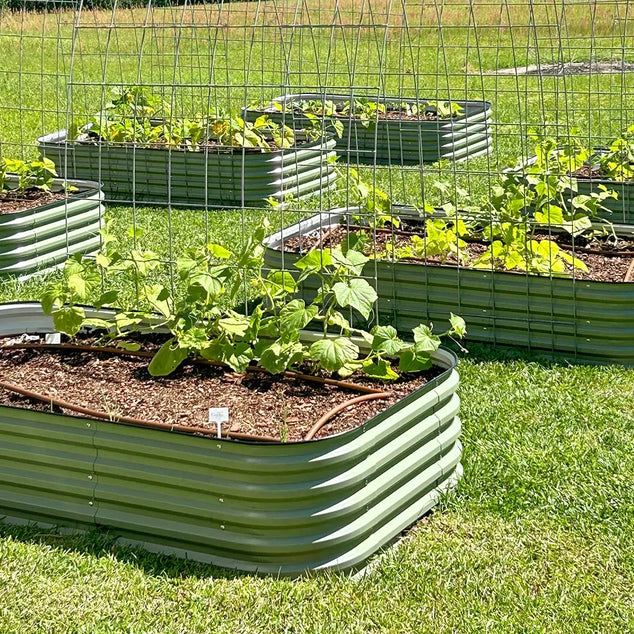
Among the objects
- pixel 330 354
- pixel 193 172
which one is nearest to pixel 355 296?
pixel 330 354

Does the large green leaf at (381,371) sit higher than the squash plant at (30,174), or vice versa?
the squash plant at (30,174)

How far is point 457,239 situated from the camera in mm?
6480

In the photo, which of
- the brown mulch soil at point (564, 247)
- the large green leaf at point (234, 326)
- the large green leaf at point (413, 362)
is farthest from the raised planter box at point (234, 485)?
the brown mulch soil at point (564, 247)

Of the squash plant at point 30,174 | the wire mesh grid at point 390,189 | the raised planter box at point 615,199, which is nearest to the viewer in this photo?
the wire mesh grid at point 390,189

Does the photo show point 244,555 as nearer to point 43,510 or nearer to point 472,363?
point 43,510

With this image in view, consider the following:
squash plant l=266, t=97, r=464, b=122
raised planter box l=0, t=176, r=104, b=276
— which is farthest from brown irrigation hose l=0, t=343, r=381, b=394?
squash plant l=266, t=97, r=464, b=122

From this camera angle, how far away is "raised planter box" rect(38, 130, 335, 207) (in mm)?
9430

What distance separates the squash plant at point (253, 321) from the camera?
15.1 ft

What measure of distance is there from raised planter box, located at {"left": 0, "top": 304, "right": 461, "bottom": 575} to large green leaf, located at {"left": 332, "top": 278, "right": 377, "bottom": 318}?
15.9 inches

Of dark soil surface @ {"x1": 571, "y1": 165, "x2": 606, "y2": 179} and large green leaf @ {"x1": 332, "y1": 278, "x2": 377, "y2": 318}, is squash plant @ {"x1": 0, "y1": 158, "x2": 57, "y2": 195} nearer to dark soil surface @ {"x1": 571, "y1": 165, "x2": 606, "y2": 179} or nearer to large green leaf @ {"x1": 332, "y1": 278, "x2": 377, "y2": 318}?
dark soil surface @ {"x1": 571, "y1": 165, "x2": 606, "y2": 179}

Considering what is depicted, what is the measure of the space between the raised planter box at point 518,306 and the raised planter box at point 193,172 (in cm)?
286

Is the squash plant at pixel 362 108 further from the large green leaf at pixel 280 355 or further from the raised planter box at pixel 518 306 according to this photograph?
the large green leaf at pixel 280 355

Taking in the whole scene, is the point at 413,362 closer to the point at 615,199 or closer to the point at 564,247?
the point at 564,247

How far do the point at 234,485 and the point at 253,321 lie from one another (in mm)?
958
